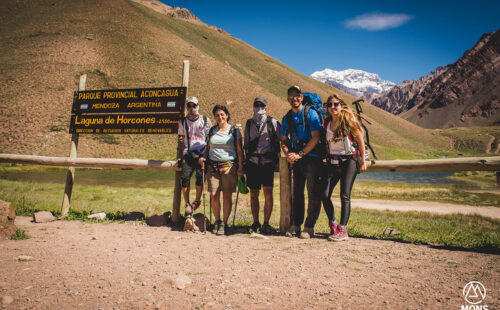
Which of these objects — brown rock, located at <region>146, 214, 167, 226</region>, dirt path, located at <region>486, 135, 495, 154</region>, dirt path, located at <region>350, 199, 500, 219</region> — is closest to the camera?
brown rock, located at <region>146, 214, 167, 226</region>

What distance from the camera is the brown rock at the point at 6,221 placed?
4.93 meters

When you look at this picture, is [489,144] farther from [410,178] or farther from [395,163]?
[395,163]

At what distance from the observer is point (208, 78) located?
6247 cm

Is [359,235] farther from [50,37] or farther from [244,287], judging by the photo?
[50,37]

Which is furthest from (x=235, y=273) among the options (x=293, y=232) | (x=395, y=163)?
(x=395, y=163)

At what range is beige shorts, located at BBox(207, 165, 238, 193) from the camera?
5.61 metres

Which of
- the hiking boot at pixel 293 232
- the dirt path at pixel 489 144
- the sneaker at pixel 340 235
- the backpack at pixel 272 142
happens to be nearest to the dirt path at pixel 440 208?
the hiking boot at pixel 293 232

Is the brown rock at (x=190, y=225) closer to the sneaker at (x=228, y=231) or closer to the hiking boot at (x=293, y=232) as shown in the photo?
the sneaker at (x=228, y=231)

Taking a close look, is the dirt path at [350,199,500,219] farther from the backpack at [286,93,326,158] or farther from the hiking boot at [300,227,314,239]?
Answer: the backpack at [286,93,326,158]

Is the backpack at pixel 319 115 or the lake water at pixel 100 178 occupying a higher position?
the backpack at pixel 319 115

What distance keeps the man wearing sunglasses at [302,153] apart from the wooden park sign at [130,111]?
2.75m

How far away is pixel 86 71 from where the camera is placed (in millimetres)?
50969

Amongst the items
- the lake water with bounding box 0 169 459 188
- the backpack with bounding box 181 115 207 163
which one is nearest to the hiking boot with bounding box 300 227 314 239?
the backpack with bounding box 181 115 207 163

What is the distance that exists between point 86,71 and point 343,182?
191 ft
